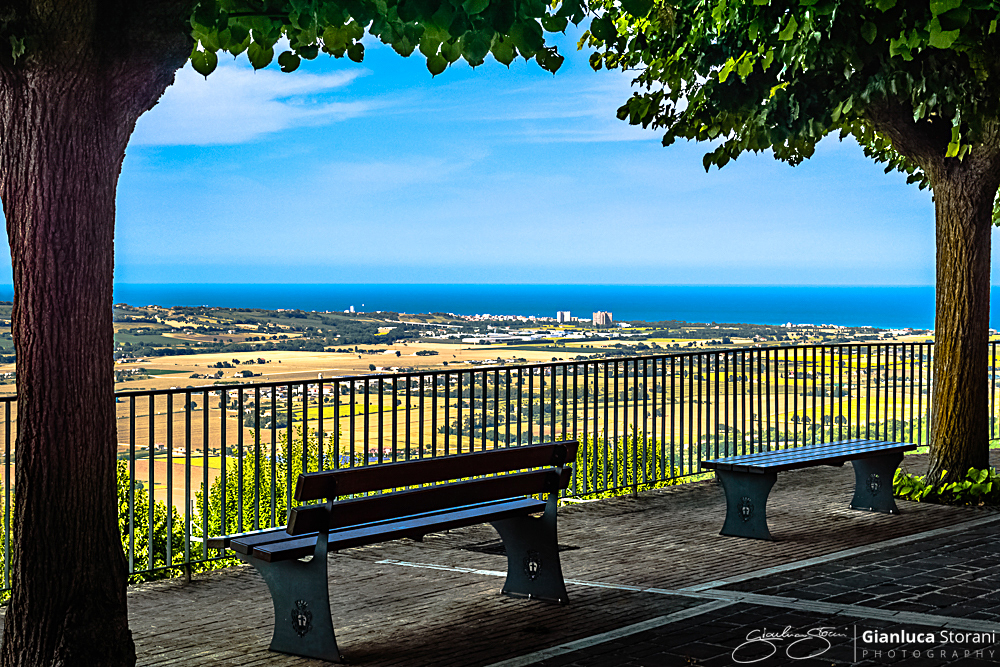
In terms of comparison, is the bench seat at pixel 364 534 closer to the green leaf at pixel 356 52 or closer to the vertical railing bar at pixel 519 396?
the green leaf at pixel 356 52

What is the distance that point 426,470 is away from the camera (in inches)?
237

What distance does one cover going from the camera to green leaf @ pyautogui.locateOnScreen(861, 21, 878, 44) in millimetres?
8125

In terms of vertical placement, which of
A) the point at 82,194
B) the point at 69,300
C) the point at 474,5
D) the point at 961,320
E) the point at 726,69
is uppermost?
the point at 726,69

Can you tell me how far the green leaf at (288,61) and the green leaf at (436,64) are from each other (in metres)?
0.73

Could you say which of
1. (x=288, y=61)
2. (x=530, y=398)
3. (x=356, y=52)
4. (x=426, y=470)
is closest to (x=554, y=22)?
(x=356, y=52)

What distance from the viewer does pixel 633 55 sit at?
10828mm

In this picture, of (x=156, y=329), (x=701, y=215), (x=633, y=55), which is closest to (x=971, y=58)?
(x=633, y=55)

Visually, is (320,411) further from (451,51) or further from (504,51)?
(504,51)

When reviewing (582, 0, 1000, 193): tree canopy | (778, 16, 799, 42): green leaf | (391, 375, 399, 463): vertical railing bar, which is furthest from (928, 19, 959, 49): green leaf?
(391, 375, 399, 463): vertical railing bar

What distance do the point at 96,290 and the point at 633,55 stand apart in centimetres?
709

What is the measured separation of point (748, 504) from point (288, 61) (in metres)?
4.97

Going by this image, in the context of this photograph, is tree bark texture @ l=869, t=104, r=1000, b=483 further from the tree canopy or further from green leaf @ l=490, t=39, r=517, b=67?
green leaf @ l=490, t=39, r=517, b=67

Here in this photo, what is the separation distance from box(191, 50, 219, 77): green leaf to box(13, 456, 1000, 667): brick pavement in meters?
2.88

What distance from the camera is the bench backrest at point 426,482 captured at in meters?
5.45
